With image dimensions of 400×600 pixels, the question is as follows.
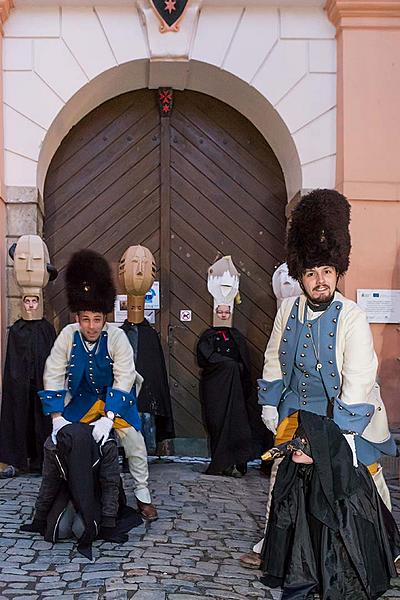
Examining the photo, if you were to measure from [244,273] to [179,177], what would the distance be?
1.02 m

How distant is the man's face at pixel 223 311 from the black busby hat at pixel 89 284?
4.59 feet

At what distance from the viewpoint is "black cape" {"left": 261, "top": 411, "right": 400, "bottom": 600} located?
10.6 feet

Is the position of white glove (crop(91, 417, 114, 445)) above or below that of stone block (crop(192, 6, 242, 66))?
below

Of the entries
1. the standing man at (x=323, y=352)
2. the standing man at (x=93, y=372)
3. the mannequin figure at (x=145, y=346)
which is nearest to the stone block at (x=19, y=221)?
the mannequin figure at (x=145, y=346)

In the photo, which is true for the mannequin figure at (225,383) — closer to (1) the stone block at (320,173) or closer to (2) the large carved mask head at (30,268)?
(1) the stone block at (320,173)

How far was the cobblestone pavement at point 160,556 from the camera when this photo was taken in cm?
335

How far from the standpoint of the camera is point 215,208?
6.51 meters

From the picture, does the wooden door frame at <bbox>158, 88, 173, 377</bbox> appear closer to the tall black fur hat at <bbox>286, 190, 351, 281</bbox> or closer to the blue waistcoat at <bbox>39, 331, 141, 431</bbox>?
the blue waistcoat at <bbox>39, 331, 141, 431</bbox>

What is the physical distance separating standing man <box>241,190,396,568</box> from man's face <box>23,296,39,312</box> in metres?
2.31

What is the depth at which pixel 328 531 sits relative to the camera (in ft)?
10.7

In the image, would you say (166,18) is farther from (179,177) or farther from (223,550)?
(223,550)

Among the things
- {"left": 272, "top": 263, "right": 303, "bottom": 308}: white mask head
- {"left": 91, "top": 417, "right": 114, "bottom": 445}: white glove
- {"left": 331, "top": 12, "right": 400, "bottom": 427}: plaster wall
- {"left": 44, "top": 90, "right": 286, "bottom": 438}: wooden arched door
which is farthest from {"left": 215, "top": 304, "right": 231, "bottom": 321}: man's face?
{"left": 91, "top": 417, "right": 114, "bottom": 445}: white glove

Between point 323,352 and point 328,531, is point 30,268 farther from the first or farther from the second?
point 328,531

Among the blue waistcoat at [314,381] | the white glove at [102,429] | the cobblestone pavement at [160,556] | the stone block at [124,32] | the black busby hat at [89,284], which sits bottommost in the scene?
the cobblestone pavement at [160,556]
